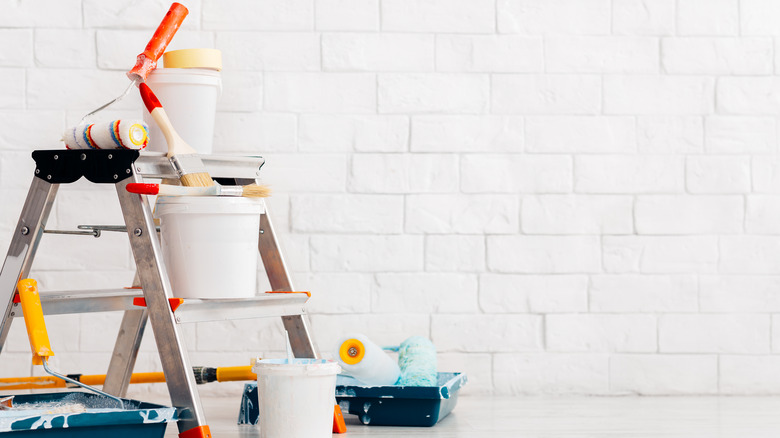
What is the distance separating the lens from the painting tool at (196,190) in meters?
1.58

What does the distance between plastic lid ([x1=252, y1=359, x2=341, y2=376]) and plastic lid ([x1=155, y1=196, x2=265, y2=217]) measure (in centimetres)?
30

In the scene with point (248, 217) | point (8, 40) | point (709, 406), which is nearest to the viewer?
point (248, 217)

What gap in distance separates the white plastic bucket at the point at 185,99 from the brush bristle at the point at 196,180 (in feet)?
0.62

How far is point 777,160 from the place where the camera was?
8.38 feet

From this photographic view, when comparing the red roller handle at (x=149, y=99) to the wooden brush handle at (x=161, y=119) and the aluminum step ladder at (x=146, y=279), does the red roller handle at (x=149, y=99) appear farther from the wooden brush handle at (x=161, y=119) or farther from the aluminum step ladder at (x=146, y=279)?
the aluminum step ladder at (x=146, y=279)

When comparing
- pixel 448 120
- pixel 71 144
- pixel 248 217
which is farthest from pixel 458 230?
pixel 71 144

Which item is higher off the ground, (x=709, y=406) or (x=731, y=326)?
(x=731, y=326)

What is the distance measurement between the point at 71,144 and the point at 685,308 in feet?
5.77

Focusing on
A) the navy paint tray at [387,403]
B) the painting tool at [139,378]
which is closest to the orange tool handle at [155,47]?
the painting tool at [139,378]

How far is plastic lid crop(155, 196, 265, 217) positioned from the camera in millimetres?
1641

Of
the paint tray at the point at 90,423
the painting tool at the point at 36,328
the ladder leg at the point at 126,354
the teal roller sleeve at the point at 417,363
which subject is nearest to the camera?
the paint tray at the point at 90,423

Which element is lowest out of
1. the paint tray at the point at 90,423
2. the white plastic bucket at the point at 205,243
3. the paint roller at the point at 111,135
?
the paint tray at the point at 90,423

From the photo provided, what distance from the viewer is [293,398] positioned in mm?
1641

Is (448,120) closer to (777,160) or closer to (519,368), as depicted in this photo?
(519,368)
